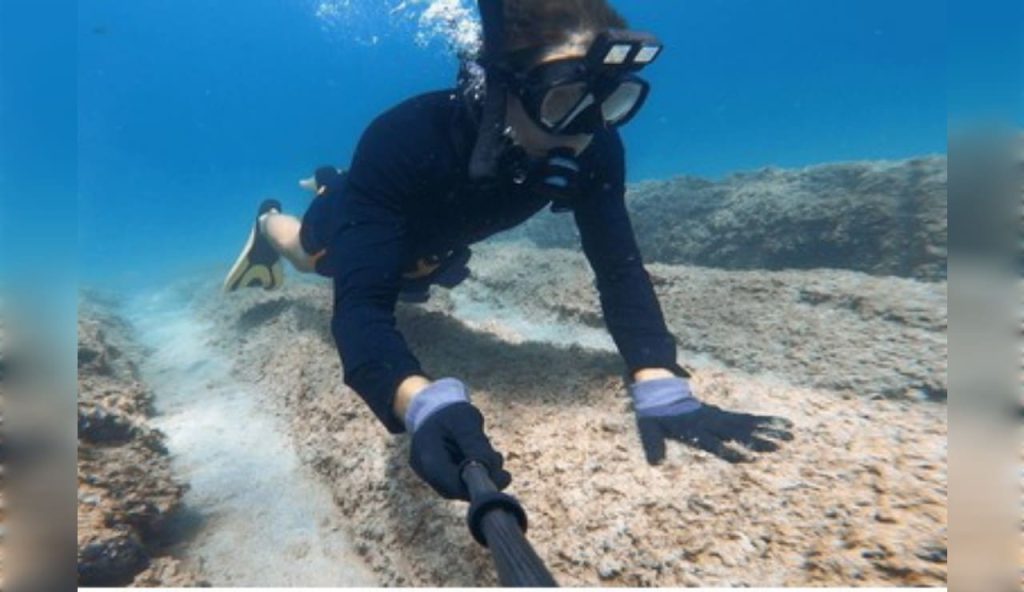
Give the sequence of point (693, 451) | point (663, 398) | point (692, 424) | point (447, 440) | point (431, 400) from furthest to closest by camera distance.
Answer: point (663, 398) < point (692, 424) < point (693, 451) < point (431, 400) < point (447, 440)

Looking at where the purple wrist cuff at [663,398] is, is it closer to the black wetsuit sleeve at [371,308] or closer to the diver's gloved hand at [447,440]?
the diver's gloved hand at [447,440]

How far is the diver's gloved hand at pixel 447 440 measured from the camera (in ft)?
5.76

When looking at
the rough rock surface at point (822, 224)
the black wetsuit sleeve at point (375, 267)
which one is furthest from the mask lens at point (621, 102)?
the rough rock surface at point (822, 224)

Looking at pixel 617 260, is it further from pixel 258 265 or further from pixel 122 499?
pixel 258 265

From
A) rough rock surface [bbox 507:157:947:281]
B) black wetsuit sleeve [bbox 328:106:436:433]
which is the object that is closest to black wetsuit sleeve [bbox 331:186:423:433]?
black wetsuit sleeve [bbox 328:106:436:433]

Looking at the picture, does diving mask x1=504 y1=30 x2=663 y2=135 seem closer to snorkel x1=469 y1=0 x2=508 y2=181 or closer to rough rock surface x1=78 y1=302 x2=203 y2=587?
snorkel x1=469 y1=0 x2=508 y2=181

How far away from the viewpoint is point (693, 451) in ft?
7.45

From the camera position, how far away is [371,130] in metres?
2.97

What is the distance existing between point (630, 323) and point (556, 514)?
119 centimetres

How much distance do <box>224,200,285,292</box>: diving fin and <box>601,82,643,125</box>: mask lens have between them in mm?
4796

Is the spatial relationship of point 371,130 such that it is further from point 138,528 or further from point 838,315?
point 838,315

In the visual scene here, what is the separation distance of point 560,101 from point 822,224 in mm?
5065

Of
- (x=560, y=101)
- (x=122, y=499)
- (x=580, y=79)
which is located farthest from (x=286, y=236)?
(x=580, y=79)

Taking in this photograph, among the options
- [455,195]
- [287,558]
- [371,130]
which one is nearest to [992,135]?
[455,195]
